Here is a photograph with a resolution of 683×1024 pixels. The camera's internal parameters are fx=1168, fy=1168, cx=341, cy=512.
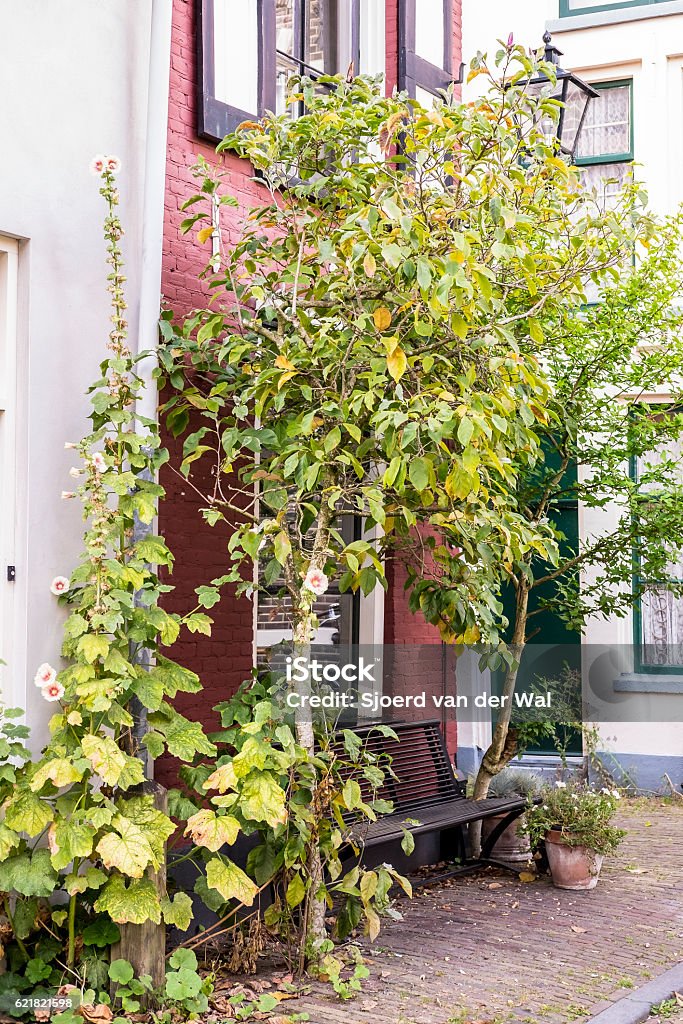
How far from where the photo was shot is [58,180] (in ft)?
17.7

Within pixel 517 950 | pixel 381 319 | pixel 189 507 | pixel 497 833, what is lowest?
pixel 517 950

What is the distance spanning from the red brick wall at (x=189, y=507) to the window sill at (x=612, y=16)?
7646mm

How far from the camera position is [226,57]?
6.60m

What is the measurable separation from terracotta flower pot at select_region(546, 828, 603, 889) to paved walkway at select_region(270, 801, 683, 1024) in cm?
10

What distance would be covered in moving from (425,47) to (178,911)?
21.5ft

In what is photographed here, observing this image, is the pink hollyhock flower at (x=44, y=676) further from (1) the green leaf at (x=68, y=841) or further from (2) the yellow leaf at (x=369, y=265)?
(2) the yellow leaf at (x=369, y=265)

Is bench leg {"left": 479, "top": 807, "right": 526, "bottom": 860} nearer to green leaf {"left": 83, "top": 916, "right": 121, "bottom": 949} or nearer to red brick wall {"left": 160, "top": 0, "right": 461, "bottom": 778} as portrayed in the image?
red brick wall {"left": 160, "top": 0, "right": 461, "bottom": 778}

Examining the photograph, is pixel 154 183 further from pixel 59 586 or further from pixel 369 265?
pixel 59 586

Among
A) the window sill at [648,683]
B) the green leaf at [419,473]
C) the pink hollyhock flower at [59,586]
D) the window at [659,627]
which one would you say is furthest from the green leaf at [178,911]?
the window at [659,627]

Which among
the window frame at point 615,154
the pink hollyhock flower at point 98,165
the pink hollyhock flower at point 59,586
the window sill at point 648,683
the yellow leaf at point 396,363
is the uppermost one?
the window frame at point 615,154

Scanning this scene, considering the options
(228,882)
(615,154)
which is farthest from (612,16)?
(228,882)

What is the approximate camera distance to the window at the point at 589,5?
41.7 ft

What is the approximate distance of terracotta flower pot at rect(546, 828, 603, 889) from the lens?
7.59 m

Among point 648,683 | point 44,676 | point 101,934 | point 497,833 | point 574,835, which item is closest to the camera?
point 44,676
